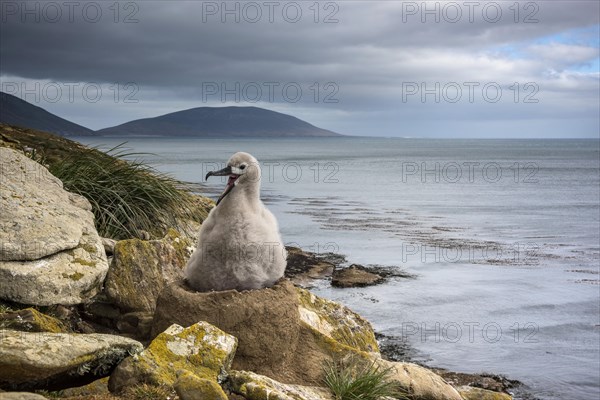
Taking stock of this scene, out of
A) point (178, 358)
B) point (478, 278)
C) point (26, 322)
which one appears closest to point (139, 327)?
point (26, 322)

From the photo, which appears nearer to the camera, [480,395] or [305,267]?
[480,395]

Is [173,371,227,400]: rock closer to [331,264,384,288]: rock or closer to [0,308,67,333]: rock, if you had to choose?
[0,308,67,333]: rock

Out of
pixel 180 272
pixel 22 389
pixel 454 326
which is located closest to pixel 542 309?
pixel 454 326

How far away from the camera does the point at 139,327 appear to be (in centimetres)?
813

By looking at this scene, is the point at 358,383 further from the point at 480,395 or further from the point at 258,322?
the point at 480,395

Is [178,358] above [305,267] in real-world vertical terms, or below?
above

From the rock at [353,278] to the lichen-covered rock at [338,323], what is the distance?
25.5 ft

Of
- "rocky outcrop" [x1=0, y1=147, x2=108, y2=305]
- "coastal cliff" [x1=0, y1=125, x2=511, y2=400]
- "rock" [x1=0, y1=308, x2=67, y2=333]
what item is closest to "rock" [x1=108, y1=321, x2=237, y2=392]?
"coastal cliff" [x1=0, y1=125, x2=511, y2=400]

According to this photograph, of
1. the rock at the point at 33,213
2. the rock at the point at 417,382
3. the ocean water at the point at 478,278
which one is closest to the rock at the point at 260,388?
the rock at the point at 417,382

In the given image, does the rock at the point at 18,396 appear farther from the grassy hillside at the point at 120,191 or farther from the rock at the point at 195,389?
the grassy hillside at the point at 120,191

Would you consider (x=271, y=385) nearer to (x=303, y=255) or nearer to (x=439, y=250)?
(x=303, y=255)

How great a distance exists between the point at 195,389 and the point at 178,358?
0.85m

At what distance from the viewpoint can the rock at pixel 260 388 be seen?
20.2 feet

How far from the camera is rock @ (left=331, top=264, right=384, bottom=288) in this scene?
693 inches
